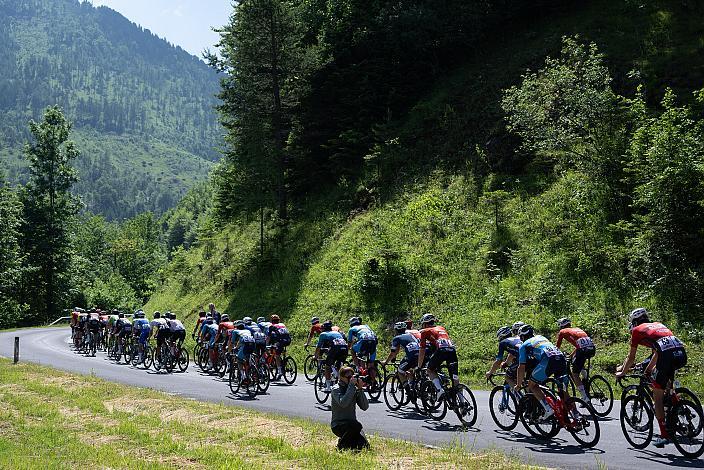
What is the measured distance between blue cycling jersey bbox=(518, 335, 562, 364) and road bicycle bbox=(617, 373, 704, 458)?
4.78 ft

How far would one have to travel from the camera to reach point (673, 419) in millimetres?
9609

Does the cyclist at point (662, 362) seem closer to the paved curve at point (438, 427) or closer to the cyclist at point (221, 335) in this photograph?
the paved curve at point (438, 427)

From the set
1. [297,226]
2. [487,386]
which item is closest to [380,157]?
[297,226]

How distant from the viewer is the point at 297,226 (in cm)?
3656

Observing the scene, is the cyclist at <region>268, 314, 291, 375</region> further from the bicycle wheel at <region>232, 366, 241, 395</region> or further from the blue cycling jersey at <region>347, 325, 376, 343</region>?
the blue cycling jersey at <region>347, 325, 376, 343</region>

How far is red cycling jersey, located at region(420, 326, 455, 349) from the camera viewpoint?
43.3 ft

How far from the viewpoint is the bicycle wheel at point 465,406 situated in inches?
485

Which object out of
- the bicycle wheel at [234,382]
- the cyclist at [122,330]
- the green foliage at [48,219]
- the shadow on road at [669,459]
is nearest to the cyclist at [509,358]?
the shadow on road at [669,459]

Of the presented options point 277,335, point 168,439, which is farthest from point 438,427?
point 277,335

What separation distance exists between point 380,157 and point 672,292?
811 inches

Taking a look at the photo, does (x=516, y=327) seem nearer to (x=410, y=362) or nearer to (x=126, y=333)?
(x=410, y=362)

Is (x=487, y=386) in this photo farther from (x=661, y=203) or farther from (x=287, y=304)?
(x=287, y=304)

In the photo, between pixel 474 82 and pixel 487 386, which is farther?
pixel 474 82

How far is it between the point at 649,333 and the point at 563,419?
6.92 feet
